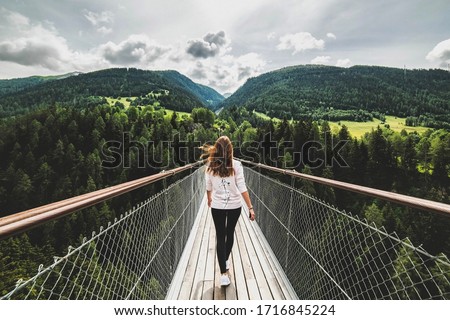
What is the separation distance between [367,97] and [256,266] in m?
169

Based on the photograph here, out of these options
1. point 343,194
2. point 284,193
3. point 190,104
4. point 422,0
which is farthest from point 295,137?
point 190,104

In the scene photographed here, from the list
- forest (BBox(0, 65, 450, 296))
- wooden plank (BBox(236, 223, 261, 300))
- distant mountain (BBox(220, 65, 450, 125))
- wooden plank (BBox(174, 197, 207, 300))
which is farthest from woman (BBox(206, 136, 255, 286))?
distant mountain (BBox(220, 65, 450, 125))

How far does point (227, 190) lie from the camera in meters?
2.86

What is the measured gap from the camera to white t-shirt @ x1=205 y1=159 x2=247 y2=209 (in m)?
2.86

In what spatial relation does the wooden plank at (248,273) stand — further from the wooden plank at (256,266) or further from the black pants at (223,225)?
the black pants at (223,225)

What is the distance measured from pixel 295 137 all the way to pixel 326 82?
483 ft

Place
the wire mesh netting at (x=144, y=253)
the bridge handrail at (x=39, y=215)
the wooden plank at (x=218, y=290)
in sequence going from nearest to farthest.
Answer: the bridge handrail at (x=39, y=215)
the wire mesh netting at (x=144, y=253)
the wooden plank at (x=218, y=290)

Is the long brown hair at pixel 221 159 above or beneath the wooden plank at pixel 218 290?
above

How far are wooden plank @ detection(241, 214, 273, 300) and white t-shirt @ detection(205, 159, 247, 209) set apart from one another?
3.11 ft

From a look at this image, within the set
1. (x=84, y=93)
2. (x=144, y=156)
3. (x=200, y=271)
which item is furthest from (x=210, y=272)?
(x=84, y=93)

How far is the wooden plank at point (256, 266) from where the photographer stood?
2.94 m

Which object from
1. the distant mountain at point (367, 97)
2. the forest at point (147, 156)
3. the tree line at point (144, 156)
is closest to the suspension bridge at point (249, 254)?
the forest at point (147, 156)

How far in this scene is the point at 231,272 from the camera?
11.1ft

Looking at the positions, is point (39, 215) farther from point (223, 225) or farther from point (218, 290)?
point (218, 290)
